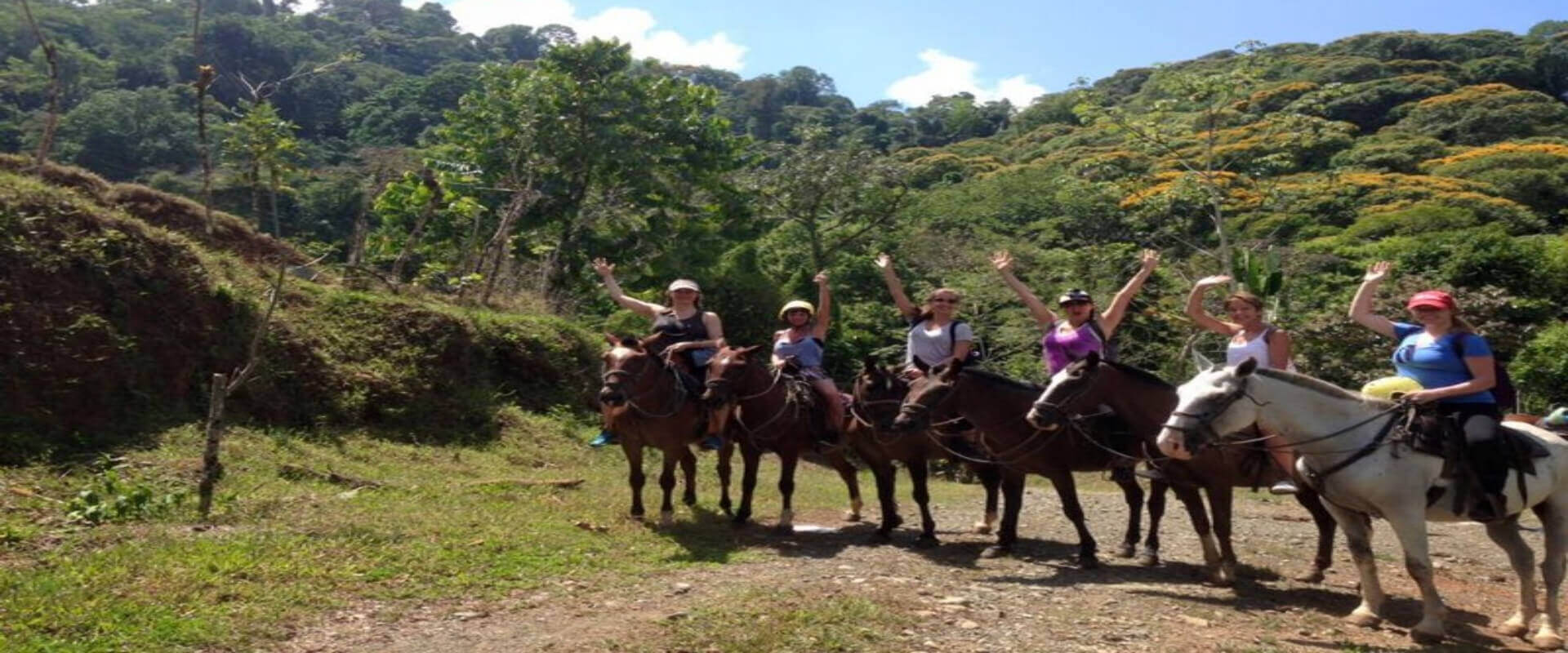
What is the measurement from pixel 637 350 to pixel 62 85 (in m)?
52.8

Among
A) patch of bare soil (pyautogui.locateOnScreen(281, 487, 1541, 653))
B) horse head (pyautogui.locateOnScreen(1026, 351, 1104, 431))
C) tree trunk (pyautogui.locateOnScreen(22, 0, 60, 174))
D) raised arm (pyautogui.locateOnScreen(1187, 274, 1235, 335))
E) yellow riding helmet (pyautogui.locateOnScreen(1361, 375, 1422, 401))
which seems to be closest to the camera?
patch of bare soil (pyautogui.locateOnScreen(281, 487, 1541, 653))

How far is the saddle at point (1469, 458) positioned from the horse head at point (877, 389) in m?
4.35

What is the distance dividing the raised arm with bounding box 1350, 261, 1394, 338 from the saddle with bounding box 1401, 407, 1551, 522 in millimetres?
799

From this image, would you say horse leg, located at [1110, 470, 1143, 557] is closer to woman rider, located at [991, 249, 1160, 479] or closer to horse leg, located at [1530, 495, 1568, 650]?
woman rider, located at [991, 249, 1160, 479]

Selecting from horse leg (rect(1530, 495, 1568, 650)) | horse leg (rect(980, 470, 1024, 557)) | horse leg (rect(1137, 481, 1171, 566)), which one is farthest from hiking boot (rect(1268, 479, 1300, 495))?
horse leg (rect(980, 470, 1024, 557))

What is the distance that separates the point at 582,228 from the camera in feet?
87.2

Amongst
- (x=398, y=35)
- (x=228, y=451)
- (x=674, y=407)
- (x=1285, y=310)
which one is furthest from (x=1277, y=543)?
(x=398, y=35)

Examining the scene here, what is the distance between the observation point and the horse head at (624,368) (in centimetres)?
992

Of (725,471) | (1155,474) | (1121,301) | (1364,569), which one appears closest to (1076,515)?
(1155,474)

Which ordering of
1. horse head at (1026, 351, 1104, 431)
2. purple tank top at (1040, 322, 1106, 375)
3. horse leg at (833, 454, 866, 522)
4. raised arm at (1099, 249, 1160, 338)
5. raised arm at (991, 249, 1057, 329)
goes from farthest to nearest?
horse leg at (833, 454, 866, 522)
raised arm at (991, 249, 1057, 329)
purple tank top at (1040, 322, 1106, 375)
raised arm at (1099, 249, 1160, 338)
horse head at (1026, 351, 1104, 431)

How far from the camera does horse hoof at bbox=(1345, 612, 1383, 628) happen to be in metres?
7.41

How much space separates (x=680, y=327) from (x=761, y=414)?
50.0 inches

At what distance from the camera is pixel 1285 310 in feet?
85.7

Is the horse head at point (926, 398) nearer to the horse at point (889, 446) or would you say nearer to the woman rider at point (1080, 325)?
the horse at point (889, 446)
